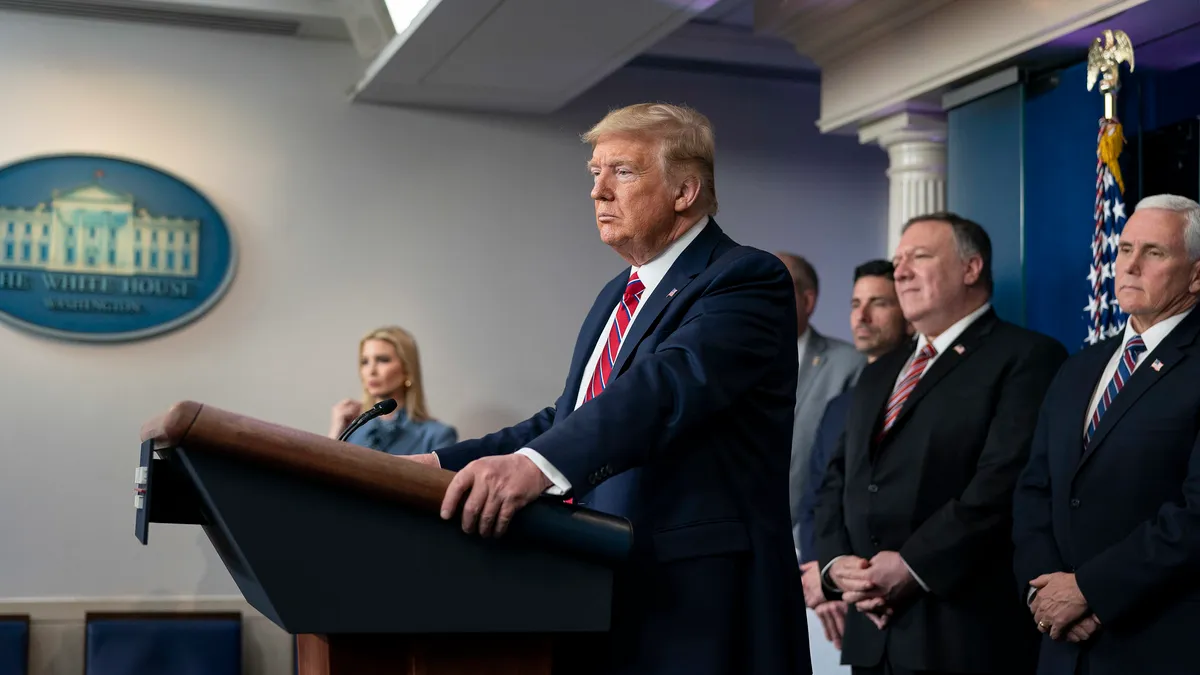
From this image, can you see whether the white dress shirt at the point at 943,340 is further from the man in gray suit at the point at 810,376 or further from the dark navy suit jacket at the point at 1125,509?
the man in gray suit at the point at 810,376

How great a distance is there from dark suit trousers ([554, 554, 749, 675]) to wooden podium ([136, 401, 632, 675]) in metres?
0.17

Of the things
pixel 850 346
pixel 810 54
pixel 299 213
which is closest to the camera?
pixel 850 346

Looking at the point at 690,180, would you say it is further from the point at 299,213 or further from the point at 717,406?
the point at 299,213

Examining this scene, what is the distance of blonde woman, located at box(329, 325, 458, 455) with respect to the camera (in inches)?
201

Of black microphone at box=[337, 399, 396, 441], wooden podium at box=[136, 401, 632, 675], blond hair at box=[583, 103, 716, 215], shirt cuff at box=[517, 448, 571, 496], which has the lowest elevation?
wooden podium at box=[136, 401, 632, 675]

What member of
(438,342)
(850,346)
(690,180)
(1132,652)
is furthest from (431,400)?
(690,180)

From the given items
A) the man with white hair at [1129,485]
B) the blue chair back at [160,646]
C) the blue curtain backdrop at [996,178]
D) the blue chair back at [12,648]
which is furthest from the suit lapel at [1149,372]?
the blue chair back at [12,648]

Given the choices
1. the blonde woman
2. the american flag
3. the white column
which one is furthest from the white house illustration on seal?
the american flag

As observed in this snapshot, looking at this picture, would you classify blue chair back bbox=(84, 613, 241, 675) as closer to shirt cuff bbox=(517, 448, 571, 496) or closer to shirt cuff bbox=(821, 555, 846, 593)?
shirt cuff bbox=(821, 555, 846, 593)

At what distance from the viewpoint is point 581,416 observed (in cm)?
156

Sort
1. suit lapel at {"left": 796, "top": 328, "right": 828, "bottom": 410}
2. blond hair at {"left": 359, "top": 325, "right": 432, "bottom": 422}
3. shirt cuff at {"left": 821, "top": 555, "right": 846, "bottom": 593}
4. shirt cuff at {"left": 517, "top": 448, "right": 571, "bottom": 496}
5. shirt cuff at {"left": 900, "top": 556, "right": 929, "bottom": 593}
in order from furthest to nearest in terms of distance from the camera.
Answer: blond hair at {"left": 359, "top": 325, "right": 432, "bottom": 422} → suit lapel at {"left": 796, "top": 328, "right": 828, "bottom": 410} → shirt cuff at {"left": 821, "top": 555, "right": 846, "bottom": 593} → shirt cuff at {"left": 900, "top": 556, "right": 929, "bottom": 593} → shirt cuff at {"left": 517, "top": 448, "right": 571, "bottom": 496}

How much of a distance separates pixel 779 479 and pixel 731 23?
15.0 ft

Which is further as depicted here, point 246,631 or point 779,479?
point 246,631

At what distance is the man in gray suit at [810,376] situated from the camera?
466 cm
